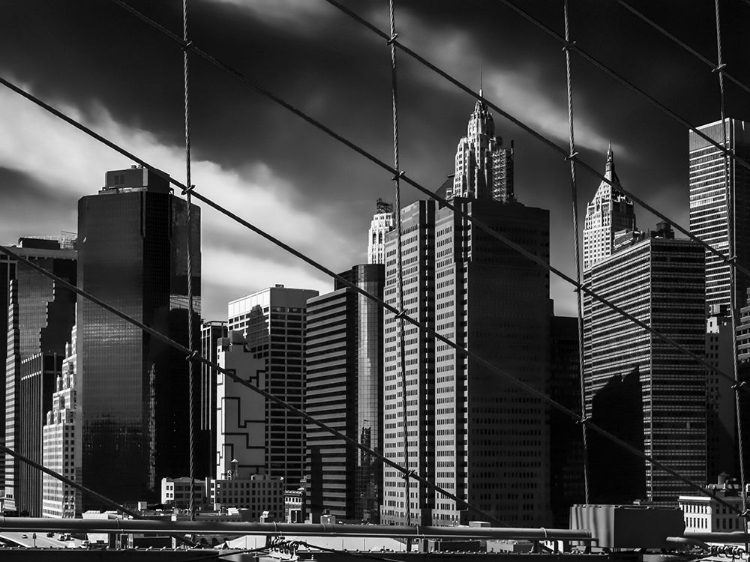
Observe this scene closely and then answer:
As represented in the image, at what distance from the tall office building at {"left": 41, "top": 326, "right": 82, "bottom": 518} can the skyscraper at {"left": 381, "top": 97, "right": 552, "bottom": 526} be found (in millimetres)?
16362

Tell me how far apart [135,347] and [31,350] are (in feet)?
42.5

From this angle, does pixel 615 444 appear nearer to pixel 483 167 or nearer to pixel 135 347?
pixel 483 167

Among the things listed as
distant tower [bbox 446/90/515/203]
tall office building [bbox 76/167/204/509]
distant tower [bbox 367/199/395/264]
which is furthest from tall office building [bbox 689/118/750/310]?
tall office building [bbox 76/167/204/509]

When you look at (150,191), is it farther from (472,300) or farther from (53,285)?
(472,300)

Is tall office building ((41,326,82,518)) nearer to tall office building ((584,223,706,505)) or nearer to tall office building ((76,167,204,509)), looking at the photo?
tall office building ((76,167,204,509))

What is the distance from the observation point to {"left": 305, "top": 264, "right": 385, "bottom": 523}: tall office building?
4891 centimetres

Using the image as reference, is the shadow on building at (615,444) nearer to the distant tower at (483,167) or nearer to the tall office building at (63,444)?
the distant tower at (483,167)

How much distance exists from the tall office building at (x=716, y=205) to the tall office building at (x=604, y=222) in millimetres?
4162

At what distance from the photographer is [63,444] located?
188 feet

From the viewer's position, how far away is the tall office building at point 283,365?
60062 millimetres

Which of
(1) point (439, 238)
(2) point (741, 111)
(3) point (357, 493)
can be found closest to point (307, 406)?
(3) point (357, 493)

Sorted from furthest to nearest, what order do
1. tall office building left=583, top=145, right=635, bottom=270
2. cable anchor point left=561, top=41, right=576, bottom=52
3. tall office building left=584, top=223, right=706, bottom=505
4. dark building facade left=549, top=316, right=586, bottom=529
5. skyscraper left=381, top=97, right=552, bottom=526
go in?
1. tall office building left=583, top=145, right=635, bottom=270
2. tall office building left=584, top=223, right=706, bottom=505
3. dark building facade left=549, top=316, right=586, bottom=529
4. skyscraper left=381, top=97, right=552, bottom=526
5. cable anchor point left=561, top=41, right=576, bottom=52

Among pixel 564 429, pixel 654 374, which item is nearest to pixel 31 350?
pixel 564 429

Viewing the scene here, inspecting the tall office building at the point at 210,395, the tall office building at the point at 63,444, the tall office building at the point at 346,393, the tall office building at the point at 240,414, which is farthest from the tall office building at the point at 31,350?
the tall office building at the point at 346,393
